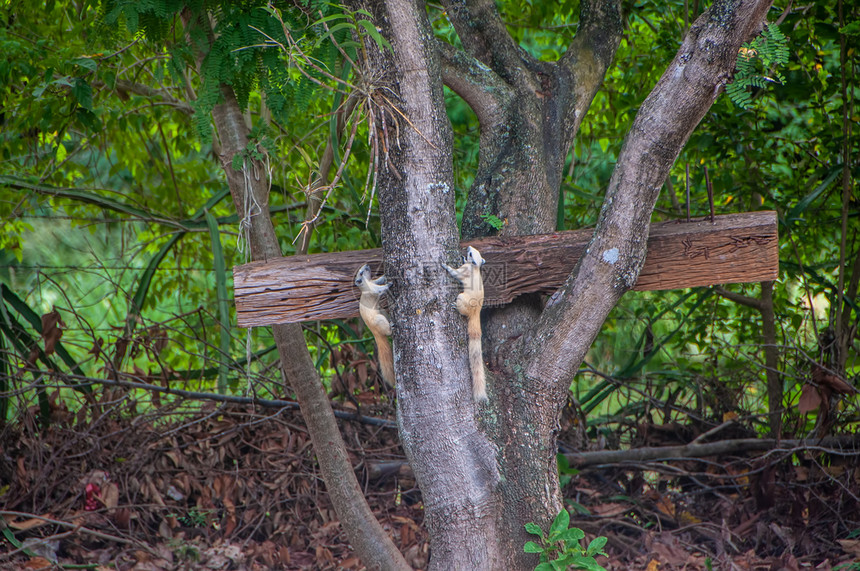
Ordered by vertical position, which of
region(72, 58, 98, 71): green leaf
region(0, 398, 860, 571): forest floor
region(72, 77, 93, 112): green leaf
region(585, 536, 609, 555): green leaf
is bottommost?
region(0, 398, 860, 571): forest floor

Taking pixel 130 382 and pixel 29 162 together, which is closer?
pixel 130 382

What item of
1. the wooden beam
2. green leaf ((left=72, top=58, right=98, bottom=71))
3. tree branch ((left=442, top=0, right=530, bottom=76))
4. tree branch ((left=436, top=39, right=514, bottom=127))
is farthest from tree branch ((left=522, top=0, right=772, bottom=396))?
green leaf ((left=72, top=58, right=98, bottom=71))

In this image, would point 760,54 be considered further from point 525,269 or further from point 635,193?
point 525,269

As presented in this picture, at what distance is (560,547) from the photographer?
189cm

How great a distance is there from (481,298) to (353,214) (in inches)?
83.8

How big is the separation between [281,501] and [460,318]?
1.94 m

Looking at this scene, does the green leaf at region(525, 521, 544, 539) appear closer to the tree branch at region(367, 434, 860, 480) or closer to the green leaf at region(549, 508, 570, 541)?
the green leaf at region(549, 508, 570, 541)

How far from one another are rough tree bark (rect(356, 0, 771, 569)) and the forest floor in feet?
4.28

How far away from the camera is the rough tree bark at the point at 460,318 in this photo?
73.7 inches

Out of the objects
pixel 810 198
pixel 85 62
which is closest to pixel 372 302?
pixel 85 62

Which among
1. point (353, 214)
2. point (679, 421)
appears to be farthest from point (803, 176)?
point (353, 214)

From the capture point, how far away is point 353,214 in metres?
3.93

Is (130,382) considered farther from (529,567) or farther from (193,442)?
(529,567)

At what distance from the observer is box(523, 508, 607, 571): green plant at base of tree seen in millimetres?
1794
